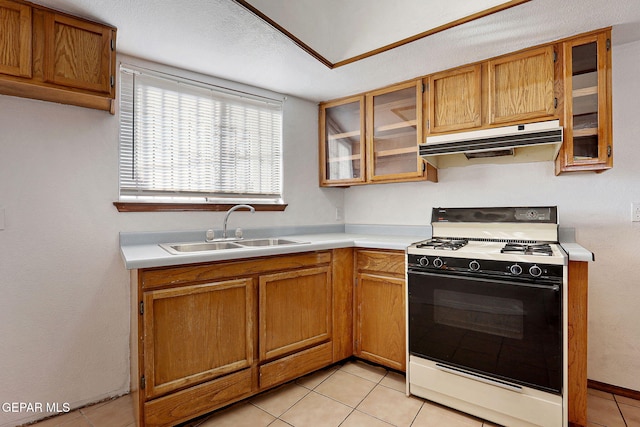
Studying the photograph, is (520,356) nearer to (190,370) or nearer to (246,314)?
(246,314)

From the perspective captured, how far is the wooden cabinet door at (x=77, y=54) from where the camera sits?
5.33ft

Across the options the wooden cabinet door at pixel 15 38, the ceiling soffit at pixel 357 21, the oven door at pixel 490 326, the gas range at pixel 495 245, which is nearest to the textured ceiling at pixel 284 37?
the ceiling soffit at pixel 357 21

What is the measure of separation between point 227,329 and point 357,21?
2.06 meters

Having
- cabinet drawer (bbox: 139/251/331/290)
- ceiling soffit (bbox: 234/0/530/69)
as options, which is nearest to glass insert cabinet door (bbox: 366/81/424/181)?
ceiling soffit (bbox: 234/0/530/69)

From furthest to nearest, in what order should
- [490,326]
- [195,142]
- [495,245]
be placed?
[195,142] < [495,245] < [490,326]

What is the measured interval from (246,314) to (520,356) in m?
1.51

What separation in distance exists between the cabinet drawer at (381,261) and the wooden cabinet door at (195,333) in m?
0.88

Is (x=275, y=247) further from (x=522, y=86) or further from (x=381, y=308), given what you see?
(x=522, y=86)

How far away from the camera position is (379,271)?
2354 millimetres

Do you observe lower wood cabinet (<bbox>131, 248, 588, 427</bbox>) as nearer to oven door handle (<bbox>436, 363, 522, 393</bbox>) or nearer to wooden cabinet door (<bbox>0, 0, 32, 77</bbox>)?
oven door handle (<bbox>436, 363, 522, 393</bbox>)

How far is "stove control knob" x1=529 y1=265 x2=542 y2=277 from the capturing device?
1.66 meters

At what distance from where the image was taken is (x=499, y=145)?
1.98 meters

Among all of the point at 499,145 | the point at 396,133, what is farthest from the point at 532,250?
the point at 396,133

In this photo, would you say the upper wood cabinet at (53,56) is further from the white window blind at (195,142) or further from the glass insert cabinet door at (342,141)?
the glass insert cabinet door at (342,141)
